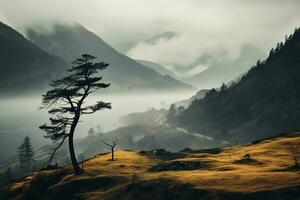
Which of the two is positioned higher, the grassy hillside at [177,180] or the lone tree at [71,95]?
the lone tree at [71,95]

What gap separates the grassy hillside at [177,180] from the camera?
133 ft

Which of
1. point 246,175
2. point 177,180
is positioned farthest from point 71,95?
point 246,175

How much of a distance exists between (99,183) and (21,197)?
17089 millimetres

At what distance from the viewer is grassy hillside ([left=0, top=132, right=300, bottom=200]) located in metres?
40.6

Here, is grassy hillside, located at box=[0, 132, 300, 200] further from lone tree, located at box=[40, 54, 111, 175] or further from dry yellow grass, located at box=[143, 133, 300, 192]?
lone tree, located at box=[40, 54, 111, 175]

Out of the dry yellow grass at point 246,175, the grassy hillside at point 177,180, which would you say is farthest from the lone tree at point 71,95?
the dry yellow grass at point 246,175

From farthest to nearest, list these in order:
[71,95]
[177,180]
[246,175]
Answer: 1. [71,95]
2. [177,180]
3. [246,175]

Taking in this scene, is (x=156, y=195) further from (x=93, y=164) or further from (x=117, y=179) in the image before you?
(x=93, y=164)

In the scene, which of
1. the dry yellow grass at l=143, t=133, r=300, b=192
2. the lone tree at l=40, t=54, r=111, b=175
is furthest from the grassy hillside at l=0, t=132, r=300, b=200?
the lone tree at l=40, t=54, r=111, b=175

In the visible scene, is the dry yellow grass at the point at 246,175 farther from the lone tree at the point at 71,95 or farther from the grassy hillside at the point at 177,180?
the lone tree at the point at 71,95

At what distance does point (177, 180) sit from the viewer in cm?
4884

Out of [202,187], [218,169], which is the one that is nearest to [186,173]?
[218,169]

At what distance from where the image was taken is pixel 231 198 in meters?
39.2

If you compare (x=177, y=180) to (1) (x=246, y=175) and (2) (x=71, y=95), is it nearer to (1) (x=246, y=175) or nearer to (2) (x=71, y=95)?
(1) (x=246, y=175)
